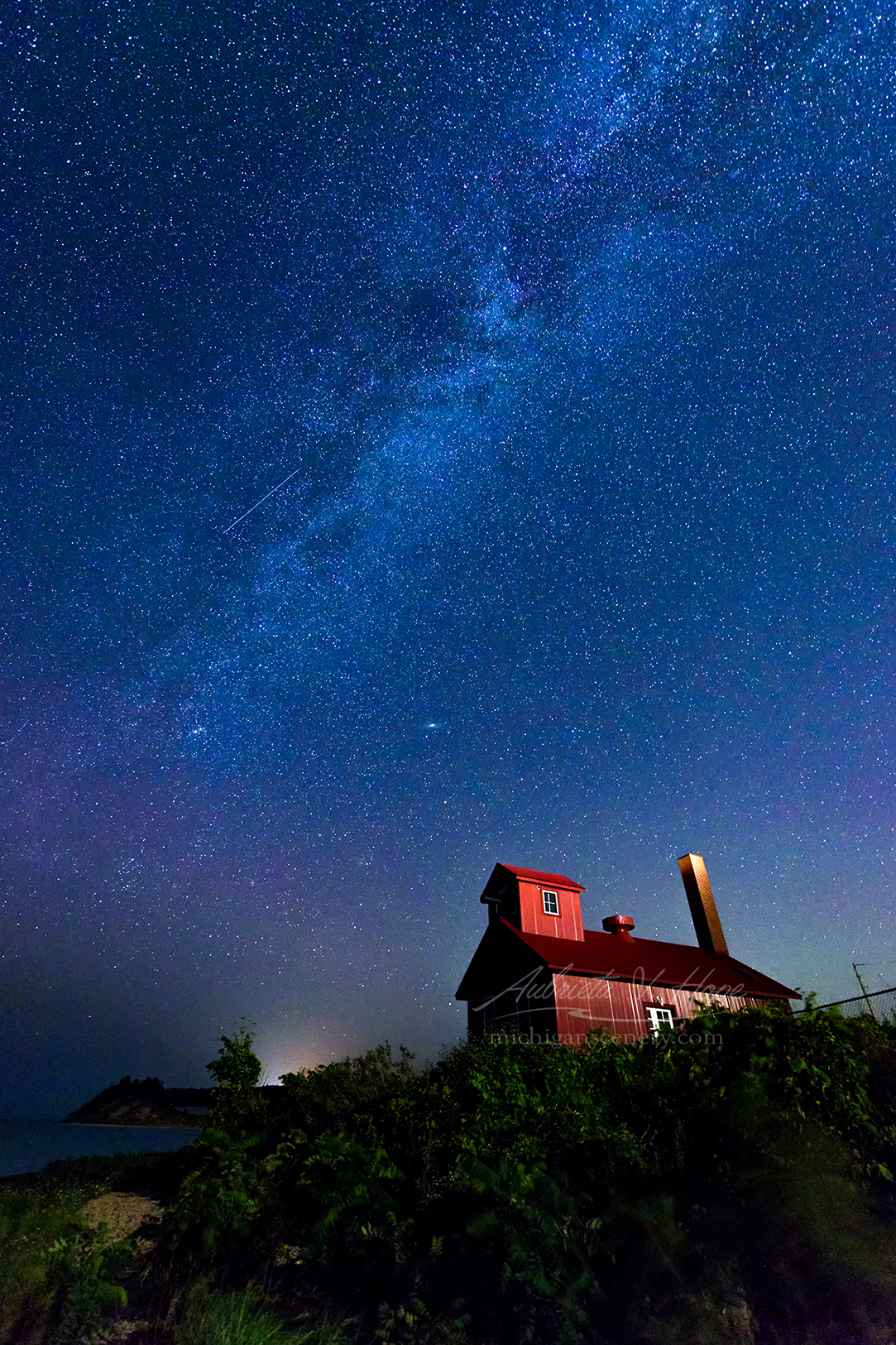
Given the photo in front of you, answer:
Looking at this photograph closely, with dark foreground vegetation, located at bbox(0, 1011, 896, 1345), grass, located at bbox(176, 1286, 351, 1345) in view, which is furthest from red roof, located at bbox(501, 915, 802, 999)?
grass, located at bbox(176, 1286, 351, 1345)

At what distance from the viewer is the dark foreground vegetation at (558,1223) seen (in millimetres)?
8500

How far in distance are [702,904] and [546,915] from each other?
10141 mm

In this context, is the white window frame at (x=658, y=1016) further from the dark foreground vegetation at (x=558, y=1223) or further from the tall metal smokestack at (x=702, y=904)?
the dark foreground vegetation at (x=558, y=1223)

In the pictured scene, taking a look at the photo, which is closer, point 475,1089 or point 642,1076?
point 642,1076

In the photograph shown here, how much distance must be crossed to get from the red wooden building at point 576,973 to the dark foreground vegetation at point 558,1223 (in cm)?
1079

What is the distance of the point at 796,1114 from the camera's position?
9.52 m

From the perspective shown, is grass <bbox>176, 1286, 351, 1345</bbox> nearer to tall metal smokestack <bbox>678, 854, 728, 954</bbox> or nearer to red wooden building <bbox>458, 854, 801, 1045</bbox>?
red wooden building <bbox>458, 854, 801, 1045</bbox>

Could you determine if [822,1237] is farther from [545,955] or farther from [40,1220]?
[545,955]

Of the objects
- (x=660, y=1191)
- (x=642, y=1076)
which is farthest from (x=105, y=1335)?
(x=642, y=1076)

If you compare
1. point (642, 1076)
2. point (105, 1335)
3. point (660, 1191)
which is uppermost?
point (642, 1076)

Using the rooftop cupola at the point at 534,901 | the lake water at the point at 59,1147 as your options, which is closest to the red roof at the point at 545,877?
the rooftop cupola at the point at 534,901

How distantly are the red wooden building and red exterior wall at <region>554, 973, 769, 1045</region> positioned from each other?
3 cm

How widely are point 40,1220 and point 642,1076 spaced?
12.3m

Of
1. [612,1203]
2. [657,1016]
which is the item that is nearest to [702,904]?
[657,1016]
